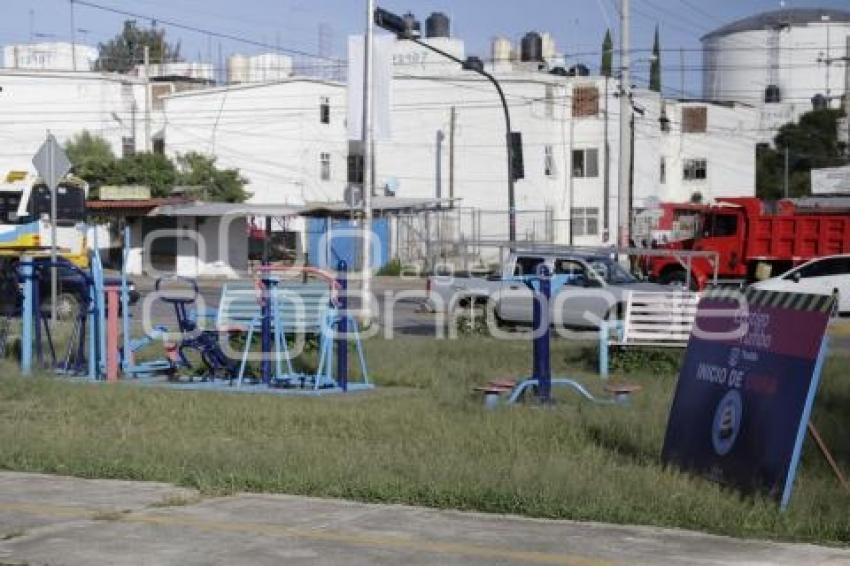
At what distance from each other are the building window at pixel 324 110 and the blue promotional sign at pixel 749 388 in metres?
53.7

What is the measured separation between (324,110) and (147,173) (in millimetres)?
9737

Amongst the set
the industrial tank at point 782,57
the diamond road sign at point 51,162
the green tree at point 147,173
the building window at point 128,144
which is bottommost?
the diamond road sign at point 51,162

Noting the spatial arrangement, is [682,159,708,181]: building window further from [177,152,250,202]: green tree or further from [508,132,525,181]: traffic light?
[177,152,250,202]: green tree

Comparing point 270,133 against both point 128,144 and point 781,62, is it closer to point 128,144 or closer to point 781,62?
point 128,144

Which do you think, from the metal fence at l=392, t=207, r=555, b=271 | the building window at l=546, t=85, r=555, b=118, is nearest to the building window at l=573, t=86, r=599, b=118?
the building window at l=546, t=85, r=555, b=118

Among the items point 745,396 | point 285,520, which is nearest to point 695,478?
point 745,396

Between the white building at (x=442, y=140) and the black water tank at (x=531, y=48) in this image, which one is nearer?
the white building at (x=442, y=140)

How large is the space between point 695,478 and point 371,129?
20016 millimetres

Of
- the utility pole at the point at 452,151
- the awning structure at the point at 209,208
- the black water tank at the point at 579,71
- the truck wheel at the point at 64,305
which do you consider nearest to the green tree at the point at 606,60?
the black water tank at the point at 579,71

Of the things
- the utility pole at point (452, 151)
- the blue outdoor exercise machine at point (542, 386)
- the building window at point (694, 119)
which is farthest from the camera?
the building window at point (694, 119)

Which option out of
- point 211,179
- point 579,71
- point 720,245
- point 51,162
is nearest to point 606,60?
point 579,71

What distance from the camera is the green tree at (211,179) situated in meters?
59.1

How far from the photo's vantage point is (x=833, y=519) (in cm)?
834

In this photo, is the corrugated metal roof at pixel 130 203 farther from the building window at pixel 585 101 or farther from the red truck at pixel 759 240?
the red truck at pixel 759 240
